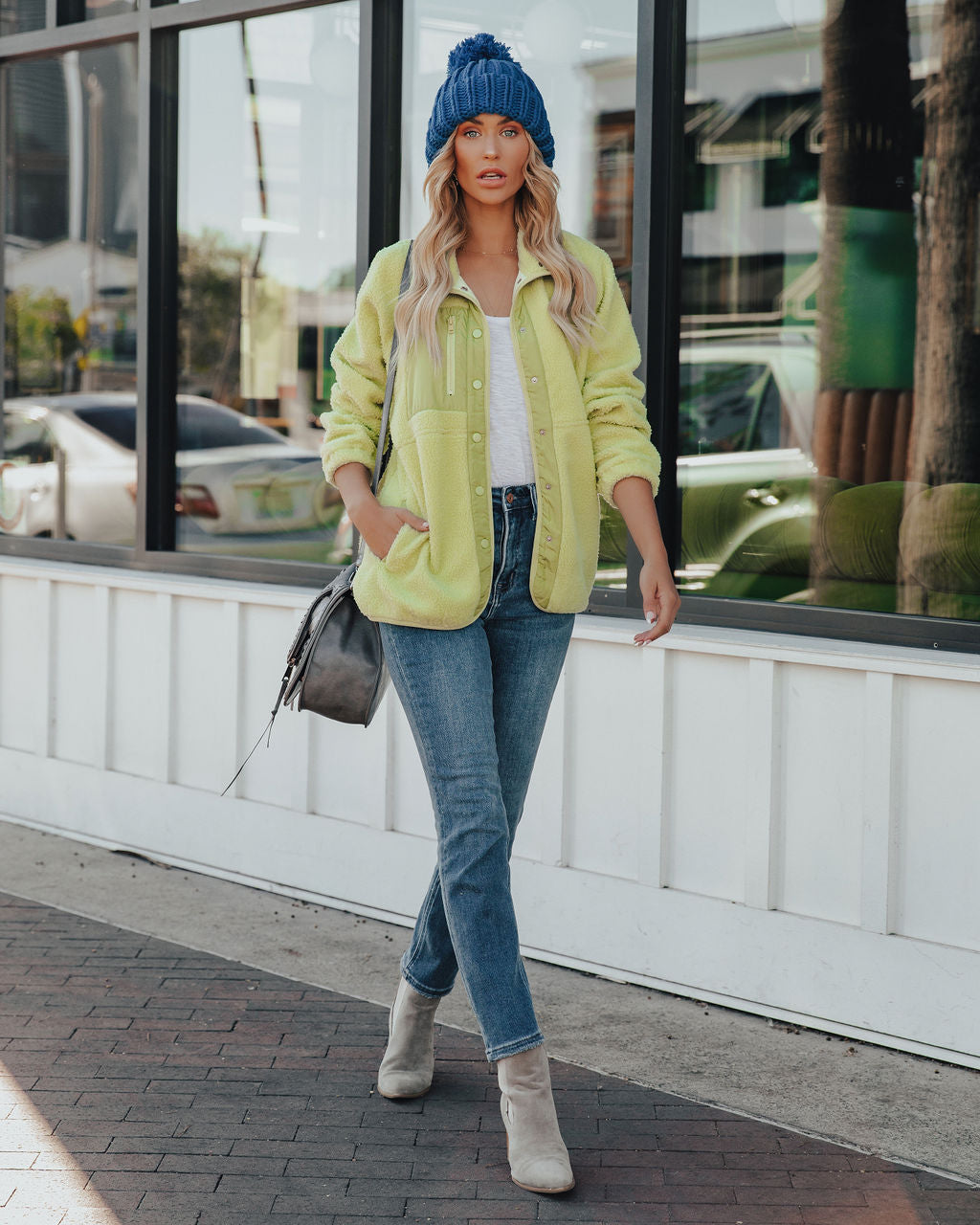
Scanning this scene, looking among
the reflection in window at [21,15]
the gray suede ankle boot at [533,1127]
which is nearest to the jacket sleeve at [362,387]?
the gray suede ankle boot at [533,1127]

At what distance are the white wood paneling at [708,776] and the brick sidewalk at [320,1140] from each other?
74 cm

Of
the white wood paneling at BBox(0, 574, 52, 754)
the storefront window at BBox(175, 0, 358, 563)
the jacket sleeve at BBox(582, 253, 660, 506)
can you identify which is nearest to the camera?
the jacket sleeve at BBox(582, 253, 660, 506)

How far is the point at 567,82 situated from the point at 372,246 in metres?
0.82

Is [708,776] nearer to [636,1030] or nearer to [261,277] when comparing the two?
[636,1030]

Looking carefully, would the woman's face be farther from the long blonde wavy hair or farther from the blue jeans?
the blue jeans

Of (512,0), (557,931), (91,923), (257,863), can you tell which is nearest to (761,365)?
(512,0)

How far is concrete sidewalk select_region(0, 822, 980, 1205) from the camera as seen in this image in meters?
3.33

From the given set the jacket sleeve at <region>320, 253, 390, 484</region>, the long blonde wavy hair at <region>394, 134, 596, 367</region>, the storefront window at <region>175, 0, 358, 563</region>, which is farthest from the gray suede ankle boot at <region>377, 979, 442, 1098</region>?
the storefront window at <region>175, 0, 358, 563</region>

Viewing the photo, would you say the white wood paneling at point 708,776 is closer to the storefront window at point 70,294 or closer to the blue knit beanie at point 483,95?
the blue knit beanie at point 483,95

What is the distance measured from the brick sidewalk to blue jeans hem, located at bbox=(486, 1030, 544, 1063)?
10.4 inches

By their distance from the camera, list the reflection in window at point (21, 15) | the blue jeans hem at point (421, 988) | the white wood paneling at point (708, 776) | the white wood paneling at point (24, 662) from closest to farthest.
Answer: the blue jeans hem at point (421, 988), the white wood paneling at point (708, 776), the white wood paneling at point (24, 662), the reflection in window at point (21, 15)

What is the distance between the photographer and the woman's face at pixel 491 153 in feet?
9.73

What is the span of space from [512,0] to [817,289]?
4.44 ft

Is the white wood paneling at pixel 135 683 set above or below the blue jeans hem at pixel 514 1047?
above
